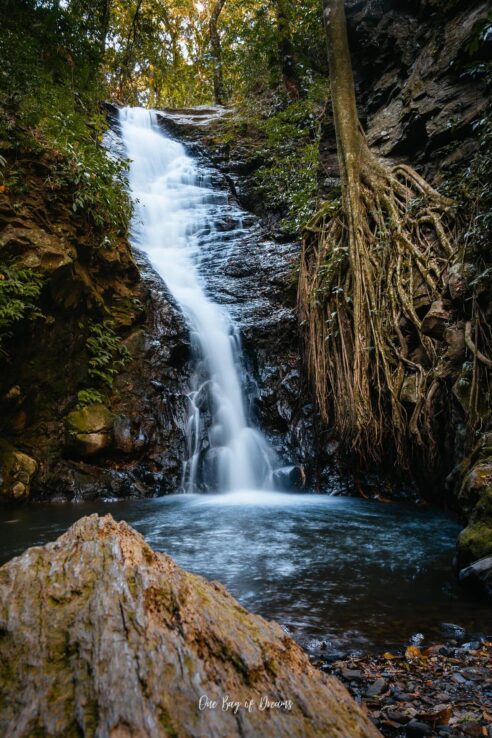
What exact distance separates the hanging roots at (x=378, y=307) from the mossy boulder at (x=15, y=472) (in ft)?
12.2

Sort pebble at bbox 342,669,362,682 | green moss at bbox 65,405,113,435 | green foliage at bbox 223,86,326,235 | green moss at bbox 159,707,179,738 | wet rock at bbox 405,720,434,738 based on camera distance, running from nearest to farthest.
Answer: green moss at bbox 159,707,179,738 → wet rock at bbox 405,720,434,738 → pebble at bbox 342,669,362,682 → green moss at bbox 65,405,113,435 → green foliage at bbox 223,86,326,235

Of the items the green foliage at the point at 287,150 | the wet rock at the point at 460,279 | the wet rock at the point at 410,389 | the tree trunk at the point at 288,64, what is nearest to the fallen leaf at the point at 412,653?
the wet rock at the point at 410,389

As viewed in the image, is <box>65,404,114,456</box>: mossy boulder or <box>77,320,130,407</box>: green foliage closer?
<box>65,404,114,456</box>: mossy boulder

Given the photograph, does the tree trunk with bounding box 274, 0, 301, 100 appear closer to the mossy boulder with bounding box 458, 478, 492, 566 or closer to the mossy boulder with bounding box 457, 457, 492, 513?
the mossy boulder with bounding box 457, 457, 492, 513

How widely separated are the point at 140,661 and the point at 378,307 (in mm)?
5096

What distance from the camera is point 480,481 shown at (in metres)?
3.23

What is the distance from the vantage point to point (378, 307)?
18.7ft

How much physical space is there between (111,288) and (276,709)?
676 cm

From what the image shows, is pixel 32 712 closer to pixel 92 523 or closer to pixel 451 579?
pixel 92 523

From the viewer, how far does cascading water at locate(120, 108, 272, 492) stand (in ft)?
22.0

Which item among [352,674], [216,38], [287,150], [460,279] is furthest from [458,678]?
[216,38]

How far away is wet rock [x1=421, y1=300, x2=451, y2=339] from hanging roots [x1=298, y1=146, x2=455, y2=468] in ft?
0.27

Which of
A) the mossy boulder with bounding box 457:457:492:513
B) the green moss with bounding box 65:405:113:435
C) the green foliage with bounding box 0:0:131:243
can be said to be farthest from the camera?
the green moss with bounding box 65:405:113:435

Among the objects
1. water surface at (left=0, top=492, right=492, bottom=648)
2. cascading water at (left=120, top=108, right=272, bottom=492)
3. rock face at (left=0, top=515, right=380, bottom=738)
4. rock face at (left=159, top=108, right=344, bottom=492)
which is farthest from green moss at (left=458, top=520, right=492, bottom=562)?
cascading water at (left=120, top=108, right=272, bottom=492)
